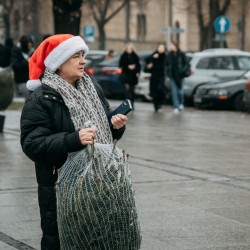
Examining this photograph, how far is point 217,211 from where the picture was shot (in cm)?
1002

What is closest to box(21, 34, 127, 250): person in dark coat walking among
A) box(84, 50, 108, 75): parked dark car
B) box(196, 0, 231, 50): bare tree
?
box(84, 50, 108, 75): parked dark car

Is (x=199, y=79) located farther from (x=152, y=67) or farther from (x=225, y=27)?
(x=225, y=27)

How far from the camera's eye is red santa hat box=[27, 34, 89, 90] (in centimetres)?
628

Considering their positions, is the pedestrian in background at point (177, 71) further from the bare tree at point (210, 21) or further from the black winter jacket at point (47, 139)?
the bare tree at point (210, 21)

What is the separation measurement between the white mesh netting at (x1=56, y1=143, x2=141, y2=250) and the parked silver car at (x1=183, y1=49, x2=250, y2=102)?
2364 cm

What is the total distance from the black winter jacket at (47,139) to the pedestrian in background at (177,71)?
785 inches

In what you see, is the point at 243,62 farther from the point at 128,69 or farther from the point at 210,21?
the point at 210,21

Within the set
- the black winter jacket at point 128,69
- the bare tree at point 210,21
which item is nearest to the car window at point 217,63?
the black winter jacket at point 128,69

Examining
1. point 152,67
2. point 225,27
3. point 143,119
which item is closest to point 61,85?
point 143,119

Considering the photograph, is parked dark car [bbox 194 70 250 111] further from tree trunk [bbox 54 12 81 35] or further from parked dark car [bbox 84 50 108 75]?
parked dark car [bbox 84 50 108 75]

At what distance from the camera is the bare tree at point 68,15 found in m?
26.8

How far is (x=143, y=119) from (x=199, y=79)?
6.46 metres

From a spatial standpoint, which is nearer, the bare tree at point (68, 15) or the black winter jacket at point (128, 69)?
the bare tree at point (68, 15)

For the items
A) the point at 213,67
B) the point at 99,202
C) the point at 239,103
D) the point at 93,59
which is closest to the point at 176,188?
the point at 99,202
